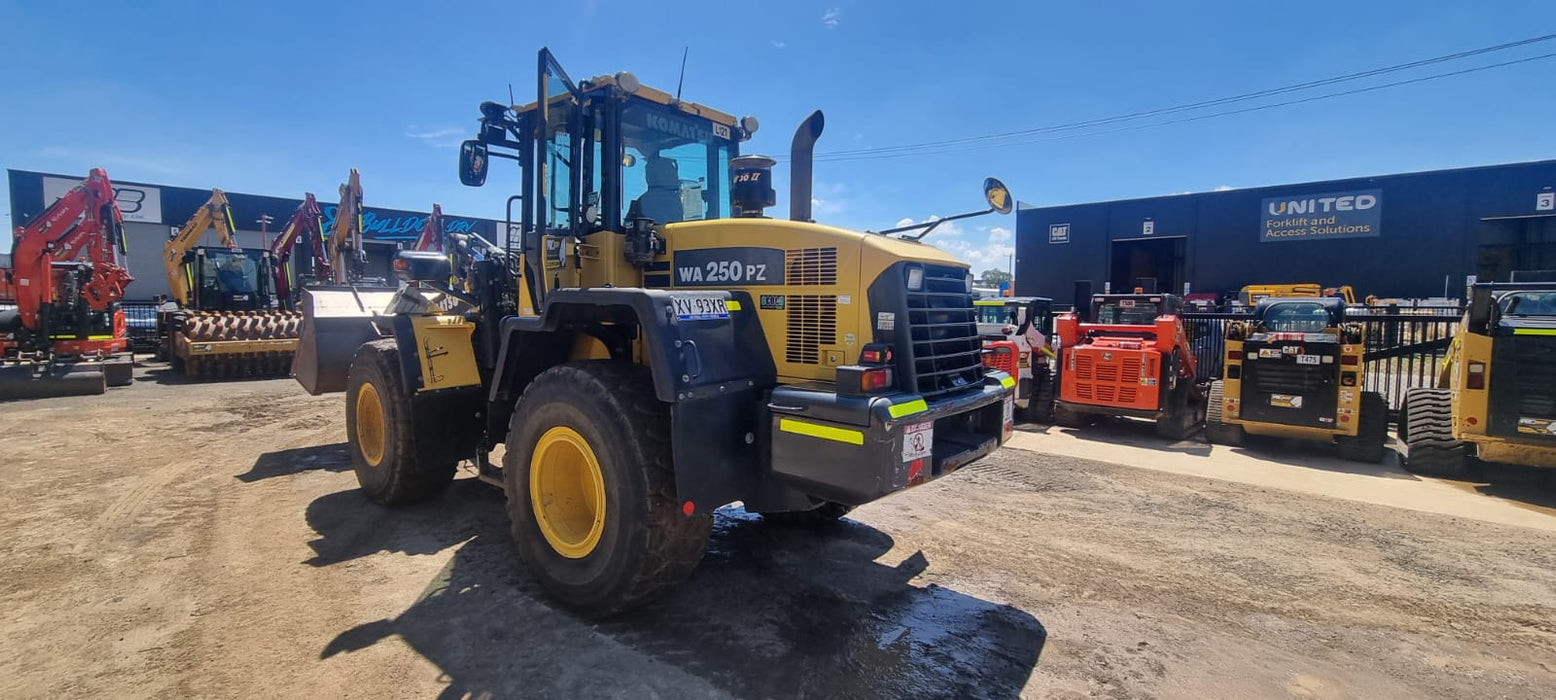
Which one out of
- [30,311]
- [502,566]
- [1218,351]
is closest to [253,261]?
[30,311]

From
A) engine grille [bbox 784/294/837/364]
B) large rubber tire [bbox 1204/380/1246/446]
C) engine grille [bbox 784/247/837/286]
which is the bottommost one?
large rubber tire [bbox 1204/380/1246/446]

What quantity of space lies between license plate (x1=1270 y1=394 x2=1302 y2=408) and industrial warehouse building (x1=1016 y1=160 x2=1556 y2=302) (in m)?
9.65

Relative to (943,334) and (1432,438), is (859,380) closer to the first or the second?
(943,334)

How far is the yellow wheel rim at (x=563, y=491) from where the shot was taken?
147 inches

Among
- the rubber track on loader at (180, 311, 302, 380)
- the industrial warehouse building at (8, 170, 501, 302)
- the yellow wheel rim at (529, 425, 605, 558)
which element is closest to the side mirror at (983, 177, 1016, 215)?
the yellow wheel rim at (529, 425, 605, 558)

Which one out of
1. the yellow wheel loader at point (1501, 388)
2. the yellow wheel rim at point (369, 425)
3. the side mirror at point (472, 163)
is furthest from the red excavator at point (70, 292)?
the yellow wheel loader at point (1501, 388)

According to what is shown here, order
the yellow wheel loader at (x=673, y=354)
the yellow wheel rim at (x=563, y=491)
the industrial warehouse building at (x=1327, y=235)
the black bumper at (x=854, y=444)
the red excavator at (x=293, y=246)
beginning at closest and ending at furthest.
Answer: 1. the black bumper at (x=854, y=444)
2. the yellow wheel loader at (x=673, y=354)
3. the yellow wheel rim at (x=563, y=491)
4. the red excavator at (x=293, y=246)
5. the industrial warehouse building at (x=1327, y=235)

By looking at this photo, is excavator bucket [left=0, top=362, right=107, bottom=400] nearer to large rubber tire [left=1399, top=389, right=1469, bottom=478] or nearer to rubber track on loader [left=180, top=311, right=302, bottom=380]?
rubber track on loader [left=180, top=311, right=302, bottom=380]

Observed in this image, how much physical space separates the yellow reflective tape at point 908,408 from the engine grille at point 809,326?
21.4 inches

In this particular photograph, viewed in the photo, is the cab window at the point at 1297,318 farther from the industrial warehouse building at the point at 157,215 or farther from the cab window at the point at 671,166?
the industrial warehouse building at the point at 157,215

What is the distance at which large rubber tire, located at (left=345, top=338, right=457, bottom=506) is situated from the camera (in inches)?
203

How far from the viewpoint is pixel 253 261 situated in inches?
702

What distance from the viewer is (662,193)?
4527 mm

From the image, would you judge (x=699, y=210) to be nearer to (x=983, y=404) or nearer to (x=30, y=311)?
(x=983, y=404)
